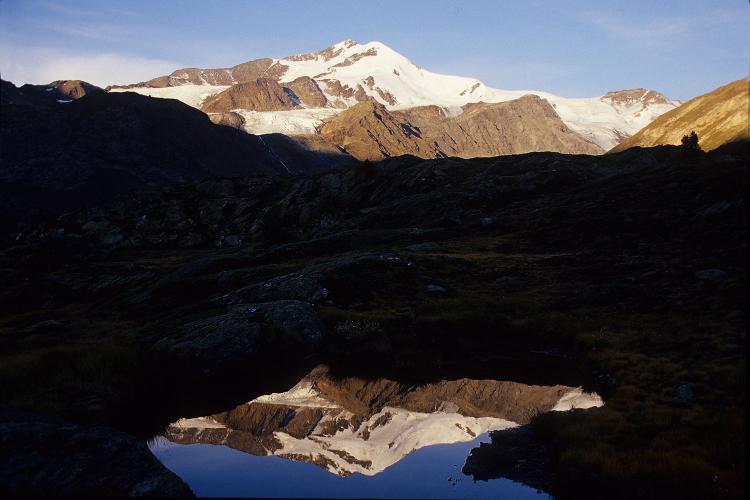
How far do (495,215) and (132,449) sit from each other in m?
71.1

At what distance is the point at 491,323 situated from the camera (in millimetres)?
35031

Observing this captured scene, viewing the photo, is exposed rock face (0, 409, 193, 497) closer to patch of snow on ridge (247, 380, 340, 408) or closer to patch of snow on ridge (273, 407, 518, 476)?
patch of snow on ridge (273, 407, 518, 476)

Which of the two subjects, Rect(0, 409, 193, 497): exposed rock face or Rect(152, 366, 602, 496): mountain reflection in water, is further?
Rect(152, 366, 602, 496): mountain reflection in water

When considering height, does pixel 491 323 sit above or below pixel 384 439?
above

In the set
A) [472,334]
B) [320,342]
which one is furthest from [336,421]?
[472,334]

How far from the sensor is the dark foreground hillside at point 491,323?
59.9 ft

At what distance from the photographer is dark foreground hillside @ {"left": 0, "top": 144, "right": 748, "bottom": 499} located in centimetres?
1827

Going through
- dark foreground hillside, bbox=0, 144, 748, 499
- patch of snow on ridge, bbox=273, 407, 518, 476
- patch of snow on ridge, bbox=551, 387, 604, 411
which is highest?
dark foreground hillside, bbox=0, 144, 748, 499

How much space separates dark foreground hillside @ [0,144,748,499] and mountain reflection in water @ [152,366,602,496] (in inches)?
53.3

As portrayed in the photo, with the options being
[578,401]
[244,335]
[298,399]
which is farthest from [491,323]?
[244,335]

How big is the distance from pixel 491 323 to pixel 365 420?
1449cm

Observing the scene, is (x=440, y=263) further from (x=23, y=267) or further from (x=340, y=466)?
(x=23, y=267)

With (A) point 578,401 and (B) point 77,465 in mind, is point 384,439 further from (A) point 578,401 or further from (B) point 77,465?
(B) point 77,465

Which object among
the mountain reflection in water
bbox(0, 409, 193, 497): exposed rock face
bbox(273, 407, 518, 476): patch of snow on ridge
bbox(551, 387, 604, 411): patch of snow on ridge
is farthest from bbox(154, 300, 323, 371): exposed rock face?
bbox(551, 387, 604, 411): patch of snow on ridge
